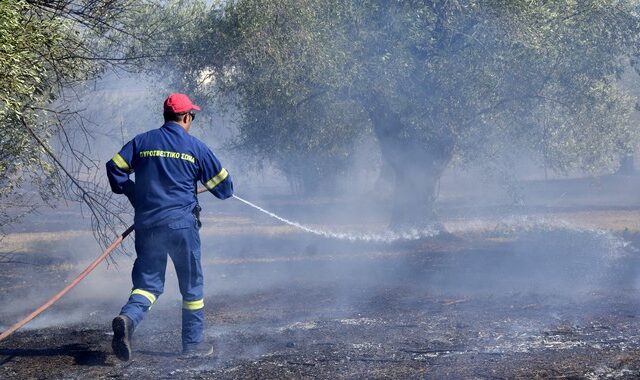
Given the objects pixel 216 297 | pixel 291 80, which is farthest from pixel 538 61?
pixel 216 297

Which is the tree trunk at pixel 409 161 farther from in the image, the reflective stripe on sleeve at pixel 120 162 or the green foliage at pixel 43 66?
the reflective stripe on sleeve at pixel 120 162

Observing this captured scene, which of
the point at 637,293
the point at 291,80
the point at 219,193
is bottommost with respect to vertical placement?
the point at 637,293

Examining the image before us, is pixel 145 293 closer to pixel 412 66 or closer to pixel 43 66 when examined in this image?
pixel 43 66

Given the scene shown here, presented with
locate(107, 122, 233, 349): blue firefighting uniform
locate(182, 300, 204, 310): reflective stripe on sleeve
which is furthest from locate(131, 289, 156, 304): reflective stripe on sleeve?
locate(182, 300, 204, 310): reflective stripe on sleeve

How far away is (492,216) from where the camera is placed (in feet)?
79.9

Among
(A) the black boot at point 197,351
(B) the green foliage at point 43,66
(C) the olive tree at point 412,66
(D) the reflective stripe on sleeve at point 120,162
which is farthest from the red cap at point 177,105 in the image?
(C) the olive tree at point 412,66

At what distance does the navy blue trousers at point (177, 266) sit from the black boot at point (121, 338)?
319 millimetres

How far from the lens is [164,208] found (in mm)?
6285

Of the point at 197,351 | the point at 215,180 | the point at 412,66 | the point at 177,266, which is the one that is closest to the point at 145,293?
the point at 177,266

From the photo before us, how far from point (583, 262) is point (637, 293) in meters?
3.31

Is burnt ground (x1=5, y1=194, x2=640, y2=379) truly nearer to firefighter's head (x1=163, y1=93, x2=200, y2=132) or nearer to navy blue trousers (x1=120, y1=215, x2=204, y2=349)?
navy blue trousers (x1=120, y1=215, x2=204, y2=349)

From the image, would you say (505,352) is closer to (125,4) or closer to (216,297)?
(216,297)

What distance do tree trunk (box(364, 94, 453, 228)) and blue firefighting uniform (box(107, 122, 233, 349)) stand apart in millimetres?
9126

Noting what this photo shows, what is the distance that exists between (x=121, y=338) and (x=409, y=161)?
38.4 feet
